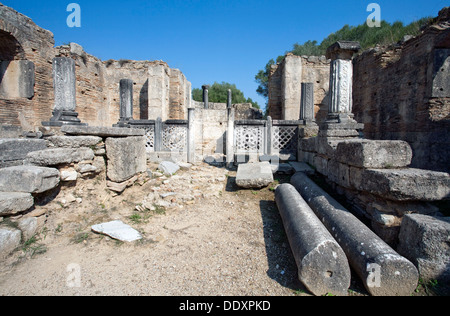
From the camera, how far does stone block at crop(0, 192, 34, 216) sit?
2.54 meters

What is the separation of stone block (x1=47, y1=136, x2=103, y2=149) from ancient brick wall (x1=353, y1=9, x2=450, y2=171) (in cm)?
880

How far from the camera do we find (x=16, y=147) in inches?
136

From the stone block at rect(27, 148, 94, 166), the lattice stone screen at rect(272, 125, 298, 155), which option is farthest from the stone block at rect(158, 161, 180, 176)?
the lattice stone screen at rect(272, 125, 298, 155)

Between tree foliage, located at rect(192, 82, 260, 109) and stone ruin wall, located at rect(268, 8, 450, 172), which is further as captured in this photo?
tree foliage, located at rect(192, 82, 260, 109)

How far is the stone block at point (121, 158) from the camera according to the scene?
13.5 feet

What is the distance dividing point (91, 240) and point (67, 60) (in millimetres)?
4873

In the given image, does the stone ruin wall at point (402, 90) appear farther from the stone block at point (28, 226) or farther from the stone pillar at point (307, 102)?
the stone block at point (28, 226)

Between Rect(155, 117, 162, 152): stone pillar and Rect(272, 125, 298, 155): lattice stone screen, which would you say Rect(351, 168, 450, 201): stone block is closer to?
Rect(272, 125, 298, 155): lattice stone screen

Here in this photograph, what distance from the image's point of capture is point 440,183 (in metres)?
2.64

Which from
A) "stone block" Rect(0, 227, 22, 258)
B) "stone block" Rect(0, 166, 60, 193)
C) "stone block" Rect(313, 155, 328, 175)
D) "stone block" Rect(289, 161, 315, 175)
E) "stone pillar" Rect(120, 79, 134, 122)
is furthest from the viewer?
"stone pillar" Rect(120, 79, 134, 122)

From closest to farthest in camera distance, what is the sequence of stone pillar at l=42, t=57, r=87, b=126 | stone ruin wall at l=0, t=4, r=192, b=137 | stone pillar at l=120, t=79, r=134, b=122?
stone pillar at l=42, t=57, r=87, b=126 → stone pillar at l=120, t=79, r=134, b=122 → stone ruin wall at l=0, t=4, r=192, b=137

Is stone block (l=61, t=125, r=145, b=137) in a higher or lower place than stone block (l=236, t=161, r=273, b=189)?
higher

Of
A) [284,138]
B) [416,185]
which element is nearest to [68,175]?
[416,185]

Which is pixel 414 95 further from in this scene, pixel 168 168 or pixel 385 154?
pixel 168 168
